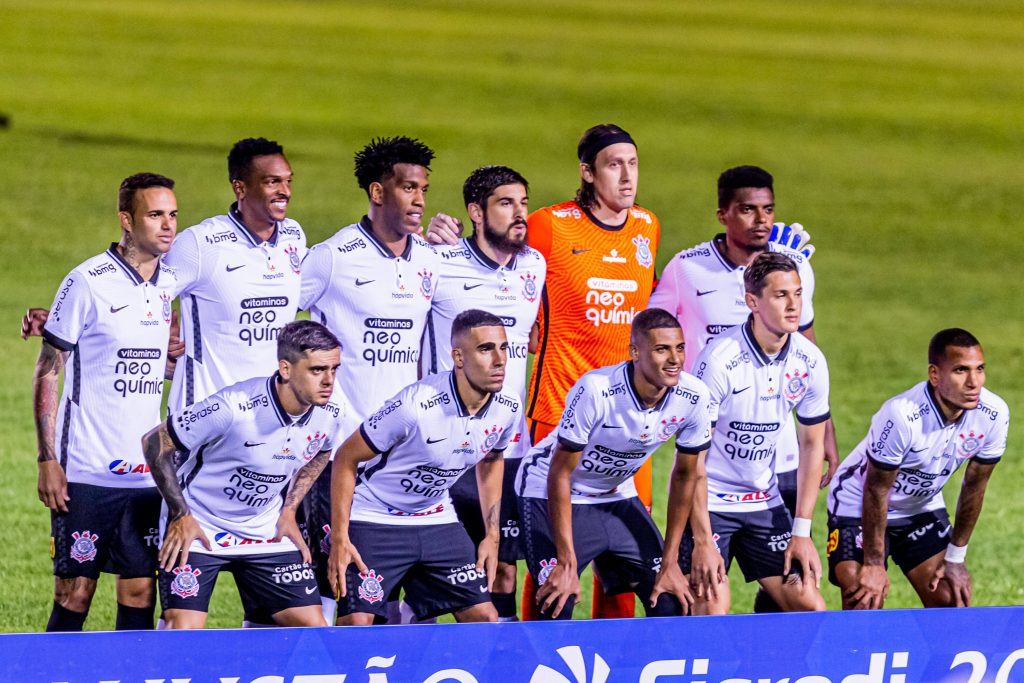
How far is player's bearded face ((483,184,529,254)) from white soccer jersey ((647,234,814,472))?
0.92 metres

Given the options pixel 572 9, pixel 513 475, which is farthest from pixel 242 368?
pixel 572 9

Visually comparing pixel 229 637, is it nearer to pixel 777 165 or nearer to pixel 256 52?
pixel 777 165

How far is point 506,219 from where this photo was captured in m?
7.86

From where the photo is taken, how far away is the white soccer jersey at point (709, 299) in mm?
8312

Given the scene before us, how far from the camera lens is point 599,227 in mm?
8383

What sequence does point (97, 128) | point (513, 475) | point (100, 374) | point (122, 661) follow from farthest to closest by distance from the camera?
point (97, 128)
point (513, 475)
point (100, 374)
point (122, 661)

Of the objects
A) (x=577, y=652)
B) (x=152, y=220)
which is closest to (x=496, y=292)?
(x=152, y=220)

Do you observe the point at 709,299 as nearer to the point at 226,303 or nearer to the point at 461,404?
the point at 461,404

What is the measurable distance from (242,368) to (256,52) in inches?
1466

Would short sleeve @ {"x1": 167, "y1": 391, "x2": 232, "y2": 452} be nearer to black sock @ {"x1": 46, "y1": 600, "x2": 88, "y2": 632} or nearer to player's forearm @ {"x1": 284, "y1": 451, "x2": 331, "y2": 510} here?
player's forearm @ {"x1": 284, "y1": 451, "x2": 331, "y2": 510}

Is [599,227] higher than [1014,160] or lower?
lower

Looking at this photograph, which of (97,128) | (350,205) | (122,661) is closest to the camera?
(122,661)

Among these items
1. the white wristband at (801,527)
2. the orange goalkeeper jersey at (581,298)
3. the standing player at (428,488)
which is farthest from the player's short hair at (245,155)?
the white wristband at (801,527)

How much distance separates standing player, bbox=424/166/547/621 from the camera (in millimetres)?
7852
